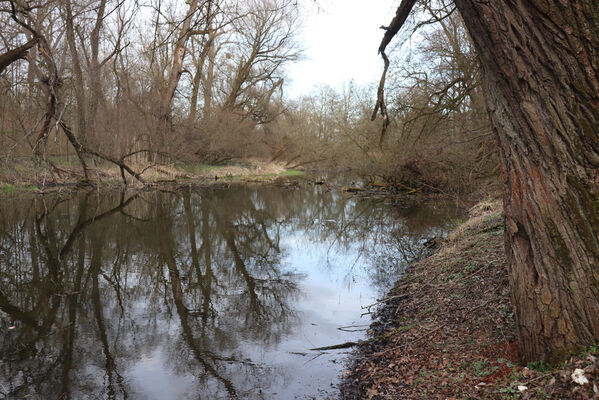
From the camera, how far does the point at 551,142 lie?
9.43ft

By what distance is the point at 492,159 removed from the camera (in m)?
15.1

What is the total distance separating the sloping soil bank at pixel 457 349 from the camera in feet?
9.43

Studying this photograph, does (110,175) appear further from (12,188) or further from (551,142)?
(551,142)

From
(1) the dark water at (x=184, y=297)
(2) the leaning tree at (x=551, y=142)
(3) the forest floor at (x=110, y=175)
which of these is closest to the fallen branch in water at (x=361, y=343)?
(1) the dark water at (x=184, y=297)

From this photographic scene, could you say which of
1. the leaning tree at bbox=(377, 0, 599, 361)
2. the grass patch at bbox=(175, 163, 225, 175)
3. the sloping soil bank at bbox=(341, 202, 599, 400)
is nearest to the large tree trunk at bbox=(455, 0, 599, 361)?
the leaning tree at bbox=(377, 0, 599, 361)

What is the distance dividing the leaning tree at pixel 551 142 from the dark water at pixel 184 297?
220 cm

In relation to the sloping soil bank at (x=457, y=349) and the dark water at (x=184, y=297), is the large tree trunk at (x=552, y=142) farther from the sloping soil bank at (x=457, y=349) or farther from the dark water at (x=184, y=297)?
the dark water at (x=184, y=297)

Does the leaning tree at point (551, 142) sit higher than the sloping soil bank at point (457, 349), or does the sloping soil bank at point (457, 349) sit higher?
the leaning tree at point (551, 142)

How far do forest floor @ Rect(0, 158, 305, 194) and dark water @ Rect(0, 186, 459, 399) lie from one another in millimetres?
2439

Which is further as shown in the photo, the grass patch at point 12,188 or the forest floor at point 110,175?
the forest floor at point 110,175

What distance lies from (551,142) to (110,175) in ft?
68.0

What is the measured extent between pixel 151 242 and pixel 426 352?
7849 mm

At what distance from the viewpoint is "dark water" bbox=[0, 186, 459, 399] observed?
432cm

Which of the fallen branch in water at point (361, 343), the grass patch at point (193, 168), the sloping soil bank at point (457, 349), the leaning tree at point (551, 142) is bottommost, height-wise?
the fallen branch in water at point (361, 343)
